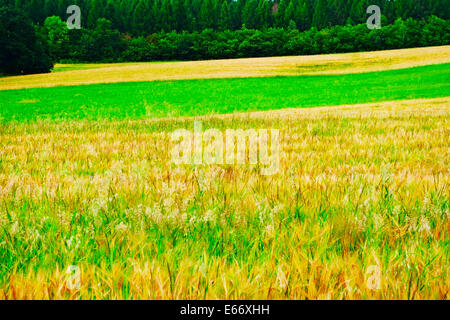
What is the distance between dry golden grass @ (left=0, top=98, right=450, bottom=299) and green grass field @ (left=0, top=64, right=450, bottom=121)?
25.9 metres

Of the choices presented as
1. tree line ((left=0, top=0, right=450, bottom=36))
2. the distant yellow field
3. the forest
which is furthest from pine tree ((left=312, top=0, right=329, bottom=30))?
the distant yellow field

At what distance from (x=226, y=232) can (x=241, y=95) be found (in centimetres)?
4252

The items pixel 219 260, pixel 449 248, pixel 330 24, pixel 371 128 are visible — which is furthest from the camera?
pixel 330 24

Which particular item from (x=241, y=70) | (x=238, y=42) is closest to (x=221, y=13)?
(x=238, y=42)

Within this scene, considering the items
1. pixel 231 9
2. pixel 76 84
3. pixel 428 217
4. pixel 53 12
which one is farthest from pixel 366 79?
pixel 53 12

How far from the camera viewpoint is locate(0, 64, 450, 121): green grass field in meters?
33.2

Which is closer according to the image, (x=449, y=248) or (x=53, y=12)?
(x=449, y=248)

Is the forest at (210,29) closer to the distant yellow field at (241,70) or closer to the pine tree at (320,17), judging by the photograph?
the pine tree at (320,17)

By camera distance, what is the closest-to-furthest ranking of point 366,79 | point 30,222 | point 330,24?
1. point 30,222
2. point 366,79
3. point 330,24

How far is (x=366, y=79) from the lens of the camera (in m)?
58.1

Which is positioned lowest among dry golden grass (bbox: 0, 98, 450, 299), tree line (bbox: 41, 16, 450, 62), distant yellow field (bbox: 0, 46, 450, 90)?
dry golden grass (bbox: 0, 98, 450, 299)

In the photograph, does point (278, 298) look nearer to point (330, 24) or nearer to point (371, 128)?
point (371, 128)

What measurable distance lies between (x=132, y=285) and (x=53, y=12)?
16918cm

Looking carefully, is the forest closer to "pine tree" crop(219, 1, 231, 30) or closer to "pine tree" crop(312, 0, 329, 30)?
"pine tree" crop(219, 1, 231, 30)
